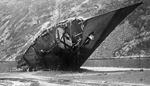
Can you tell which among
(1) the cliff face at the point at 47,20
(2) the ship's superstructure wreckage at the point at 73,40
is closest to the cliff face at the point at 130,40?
(1) the cliff face at the point at 47,20

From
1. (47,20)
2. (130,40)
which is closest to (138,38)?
(130,40)

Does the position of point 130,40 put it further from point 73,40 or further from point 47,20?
point 47,20

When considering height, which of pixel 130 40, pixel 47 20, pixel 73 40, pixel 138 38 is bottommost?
pixel 130 40

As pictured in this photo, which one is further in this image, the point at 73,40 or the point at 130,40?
the point at 130,40

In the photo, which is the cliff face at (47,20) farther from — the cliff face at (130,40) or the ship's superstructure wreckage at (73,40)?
the ship's superstructure wreckage at (73,40)

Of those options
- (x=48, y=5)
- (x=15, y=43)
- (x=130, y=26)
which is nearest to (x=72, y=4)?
(x=48, y=5)

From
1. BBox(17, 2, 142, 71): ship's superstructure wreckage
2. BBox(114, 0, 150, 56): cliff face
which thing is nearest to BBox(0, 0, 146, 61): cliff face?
BBox(114, 0, 150, 56): cliff face

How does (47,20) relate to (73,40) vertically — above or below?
above


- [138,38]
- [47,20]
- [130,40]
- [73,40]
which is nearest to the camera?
[73,40]
